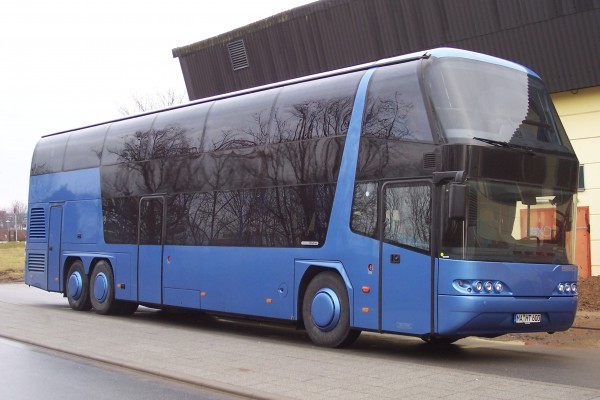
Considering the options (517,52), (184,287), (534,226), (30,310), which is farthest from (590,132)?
(30,310)

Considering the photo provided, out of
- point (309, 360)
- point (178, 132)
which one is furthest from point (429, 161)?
point (178, 132)

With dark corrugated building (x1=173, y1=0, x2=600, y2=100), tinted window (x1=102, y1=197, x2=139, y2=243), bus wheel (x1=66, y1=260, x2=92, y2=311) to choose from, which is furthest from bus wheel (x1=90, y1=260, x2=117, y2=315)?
dark corrugated building (x1=173, y1=0, x2=600, y2=100)

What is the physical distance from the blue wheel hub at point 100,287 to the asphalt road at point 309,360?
36.6 inches

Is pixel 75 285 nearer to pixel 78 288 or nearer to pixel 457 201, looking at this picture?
pixel 78 288

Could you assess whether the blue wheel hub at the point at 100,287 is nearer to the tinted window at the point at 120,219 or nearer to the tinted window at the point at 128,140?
→ the tinted window at the point at 120,219

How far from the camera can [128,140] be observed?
16609mm

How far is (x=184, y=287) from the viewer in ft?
47.6

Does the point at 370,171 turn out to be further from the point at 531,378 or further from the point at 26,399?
the point at 26,399

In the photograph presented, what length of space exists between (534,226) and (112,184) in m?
9.67

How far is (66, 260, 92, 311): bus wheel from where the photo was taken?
696 inches

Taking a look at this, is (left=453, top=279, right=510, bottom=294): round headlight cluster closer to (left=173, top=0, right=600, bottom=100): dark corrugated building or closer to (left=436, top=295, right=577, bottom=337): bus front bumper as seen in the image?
(left=436, top=295, right=577, bottom=337): bus front bumper

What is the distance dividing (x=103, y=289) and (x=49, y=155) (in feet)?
13.9

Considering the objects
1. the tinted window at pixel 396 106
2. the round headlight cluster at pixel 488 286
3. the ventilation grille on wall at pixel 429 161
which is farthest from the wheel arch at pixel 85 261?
the round headlight cluster at pixel 488 286

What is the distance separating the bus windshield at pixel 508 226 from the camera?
32.7ft
